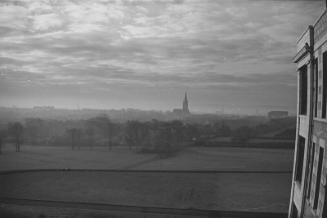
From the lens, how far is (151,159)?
4962 centimetres

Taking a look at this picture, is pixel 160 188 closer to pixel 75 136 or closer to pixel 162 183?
pixel 162 183

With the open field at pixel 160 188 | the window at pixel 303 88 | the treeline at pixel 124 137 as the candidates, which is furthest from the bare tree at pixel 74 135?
the window at pixel 303 88

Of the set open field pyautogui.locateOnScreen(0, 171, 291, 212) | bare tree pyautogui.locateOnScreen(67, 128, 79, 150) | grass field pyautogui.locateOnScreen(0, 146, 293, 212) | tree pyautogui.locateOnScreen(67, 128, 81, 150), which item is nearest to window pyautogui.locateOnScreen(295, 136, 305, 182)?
grass field pyautogui.locateOnScreen(0, 146, 293, 212)

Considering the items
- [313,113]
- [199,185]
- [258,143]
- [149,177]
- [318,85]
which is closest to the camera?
[318,85]

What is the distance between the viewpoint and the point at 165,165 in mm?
43062

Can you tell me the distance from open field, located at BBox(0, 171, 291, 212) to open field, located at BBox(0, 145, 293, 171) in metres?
6.24

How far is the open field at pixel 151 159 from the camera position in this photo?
1636 inches

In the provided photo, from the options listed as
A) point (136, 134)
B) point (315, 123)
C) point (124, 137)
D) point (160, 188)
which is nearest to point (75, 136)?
point (124, 137)

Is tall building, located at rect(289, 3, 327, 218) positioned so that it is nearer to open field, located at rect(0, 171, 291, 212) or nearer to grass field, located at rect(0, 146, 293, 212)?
grass field, located at rect(0, 146, 293, 212)

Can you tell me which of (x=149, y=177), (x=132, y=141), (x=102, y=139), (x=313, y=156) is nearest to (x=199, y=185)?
(x=149, y=177)

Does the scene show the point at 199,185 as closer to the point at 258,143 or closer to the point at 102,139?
the point at 258,143

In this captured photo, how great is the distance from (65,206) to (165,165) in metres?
22.8

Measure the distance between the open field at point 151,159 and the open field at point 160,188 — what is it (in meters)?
6.24

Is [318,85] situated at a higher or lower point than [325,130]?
higher
